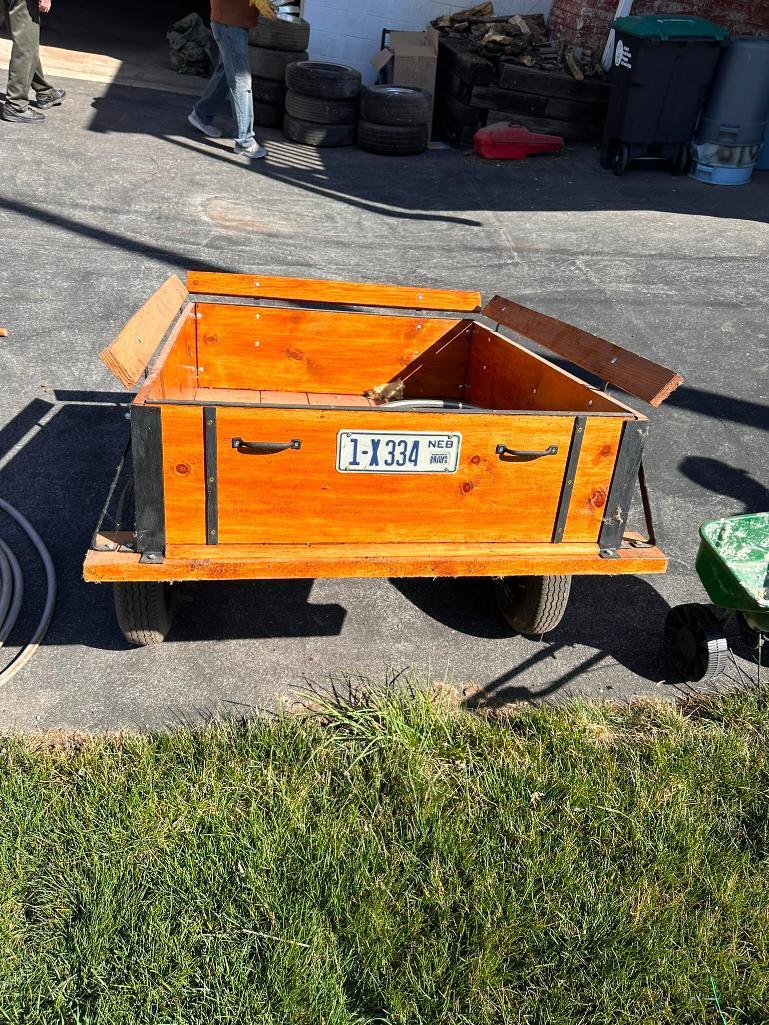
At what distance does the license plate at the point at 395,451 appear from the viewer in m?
3.33

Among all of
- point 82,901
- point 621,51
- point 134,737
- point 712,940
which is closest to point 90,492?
point 134,737

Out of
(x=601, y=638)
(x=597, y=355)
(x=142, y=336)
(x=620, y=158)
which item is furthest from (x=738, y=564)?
(x=620, y=158)

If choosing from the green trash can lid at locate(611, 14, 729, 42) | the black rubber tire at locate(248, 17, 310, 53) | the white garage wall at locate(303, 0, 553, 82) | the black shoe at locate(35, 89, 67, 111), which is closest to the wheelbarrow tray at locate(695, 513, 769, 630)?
the green trash can lid at locate(611, 14, 729, 42)

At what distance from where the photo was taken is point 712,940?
294 cm

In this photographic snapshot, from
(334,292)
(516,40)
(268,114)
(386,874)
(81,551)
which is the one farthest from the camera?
(516,40)

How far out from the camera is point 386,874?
3.02 m

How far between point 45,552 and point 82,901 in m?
2.08

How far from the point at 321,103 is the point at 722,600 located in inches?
375

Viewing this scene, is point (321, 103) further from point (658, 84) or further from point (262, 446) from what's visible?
point (262, 446)

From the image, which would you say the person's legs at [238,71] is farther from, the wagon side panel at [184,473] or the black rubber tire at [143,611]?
the wagon side panel at [184,473]

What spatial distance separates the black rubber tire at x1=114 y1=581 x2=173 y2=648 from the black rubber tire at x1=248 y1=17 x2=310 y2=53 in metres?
10.1

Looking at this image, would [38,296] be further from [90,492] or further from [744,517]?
[744,517]

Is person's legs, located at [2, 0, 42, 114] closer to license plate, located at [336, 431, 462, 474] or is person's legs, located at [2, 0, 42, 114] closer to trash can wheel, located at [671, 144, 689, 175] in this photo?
trash can wheel, located at [671, 144, 689, 175]

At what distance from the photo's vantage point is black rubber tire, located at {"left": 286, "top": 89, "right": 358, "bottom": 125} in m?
11.5
